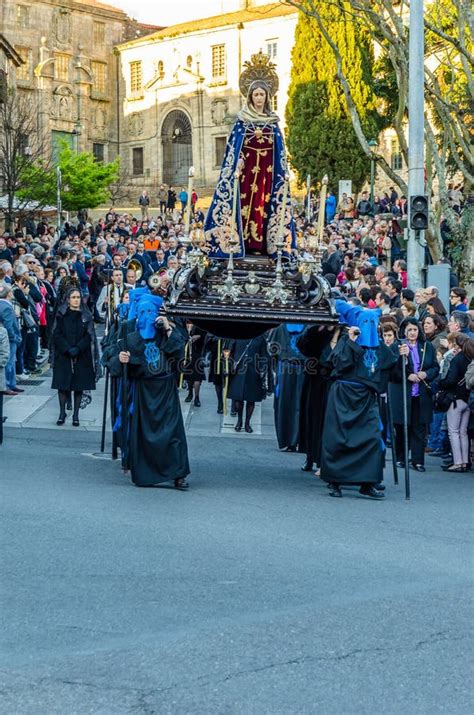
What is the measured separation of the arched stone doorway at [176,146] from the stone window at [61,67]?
6.31 m

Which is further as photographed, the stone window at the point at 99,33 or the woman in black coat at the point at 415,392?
the stone window at the point at 99,33

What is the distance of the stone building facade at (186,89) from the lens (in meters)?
70.1

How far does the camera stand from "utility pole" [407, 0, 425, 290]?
19.1m

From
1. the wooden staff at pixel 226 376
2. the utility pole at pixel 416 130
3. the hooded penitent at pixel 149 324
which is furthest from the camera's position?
the utility pole at pixel 416 130

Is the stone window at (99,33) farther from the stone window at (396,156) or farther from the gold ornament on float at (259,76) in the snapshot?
the gold ornament on float at (259,76)

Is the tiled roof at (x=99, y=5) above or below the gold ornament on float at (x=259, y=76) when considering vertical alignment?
above

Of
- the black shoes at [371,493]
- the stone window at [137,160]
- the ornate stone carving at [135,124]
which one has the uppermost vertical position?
the ornate stone carving at [135,124]

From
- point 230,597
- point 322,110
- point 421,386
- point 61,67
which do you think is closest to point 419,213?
point 421,386

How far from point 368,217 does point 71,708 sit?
30.0 meters

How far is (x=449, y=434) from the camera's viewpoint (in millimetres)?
14305

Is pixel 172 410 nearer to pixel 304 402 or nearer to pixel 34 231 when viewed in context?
pixel 304 402

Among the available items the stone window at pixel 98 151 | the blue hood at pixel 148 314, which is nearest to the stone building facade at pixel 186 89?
the stone window at pixel 98 151

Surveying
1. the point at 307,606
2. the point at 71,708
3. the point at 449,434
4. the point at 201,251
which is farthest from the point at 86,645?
the point at 449,434

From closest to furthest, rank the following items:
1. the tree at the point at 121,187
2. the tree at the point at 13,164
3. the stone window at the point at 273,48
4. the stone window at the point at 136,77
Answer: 1. the tree at the point at 13,164
2. the stone window at the point at 273,48
3. the tree at the point at 121,187
4. the stone window at the point at 136,77
